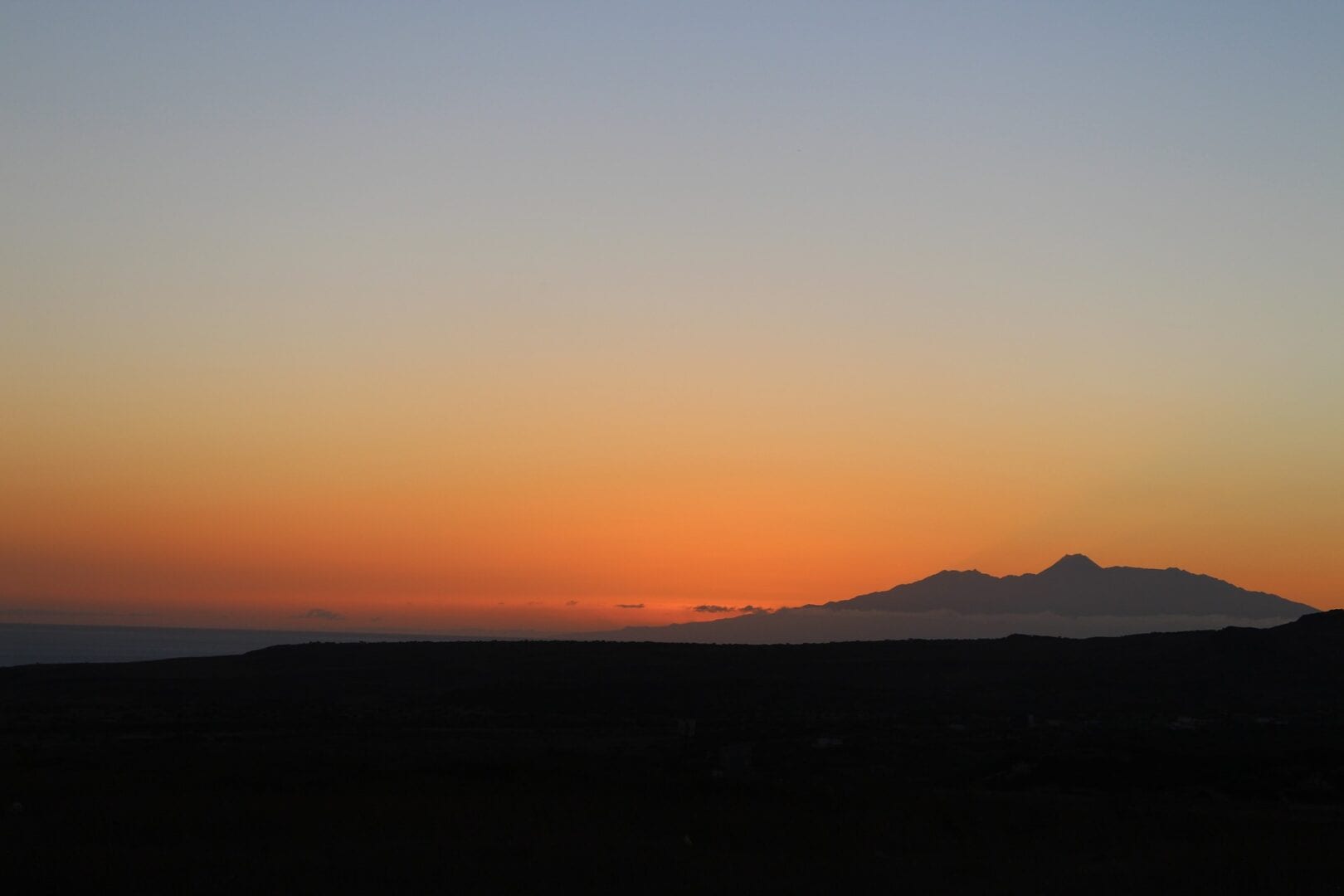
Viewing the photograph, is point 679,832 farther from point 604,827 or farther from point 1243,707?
point 1243,707

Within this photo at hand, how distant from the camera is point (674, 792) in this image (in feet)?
67.5

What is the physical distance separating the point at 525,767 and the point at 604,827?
16.9ft

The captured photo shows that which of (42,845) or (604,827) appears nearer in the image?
(42,845)

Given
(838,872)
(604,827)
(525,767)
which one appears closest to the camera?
(838,872)

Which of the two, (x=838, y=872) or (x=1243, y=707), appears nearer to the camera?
(x=838, y=872)

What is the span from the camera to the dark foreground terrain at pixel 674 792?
15695 millimetres

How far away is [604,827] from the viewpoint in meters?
18.2

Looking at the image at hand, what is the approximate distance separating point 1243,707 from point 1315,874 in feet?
138

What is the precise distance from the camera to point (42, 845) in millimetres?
15828

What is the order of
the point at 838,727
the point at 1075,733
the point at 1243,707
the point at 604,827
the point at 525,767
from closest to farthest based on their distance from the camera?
1. the point at 604,827
2. the point at 525,767
3. the point at 1075,733
4. the point at 838,727
5. the point at 1243,707

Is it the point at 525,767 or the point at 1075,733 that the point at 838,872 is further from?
the point at 1075,733

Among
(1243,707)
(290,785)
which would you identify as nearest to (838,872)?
(290,785)

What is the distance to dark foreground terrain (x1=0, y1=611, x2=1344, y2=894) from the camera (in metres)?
15.7

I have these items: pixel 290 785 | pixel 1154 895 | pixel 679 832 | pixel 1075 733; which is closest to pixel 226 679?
pixel 1075 733
